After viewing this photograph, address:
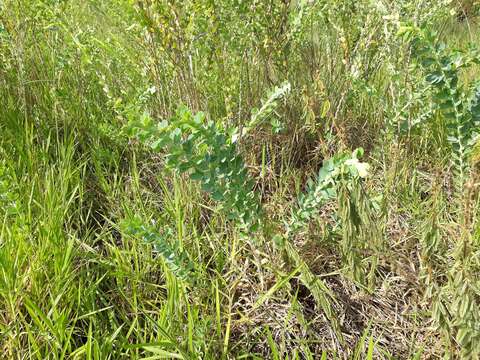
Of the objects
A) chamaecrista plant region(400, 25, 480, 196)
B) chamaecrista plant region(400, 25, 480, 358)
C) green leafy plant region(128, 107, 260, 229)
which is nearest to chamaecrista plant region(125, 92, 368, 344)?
green leafy plant region(128, 107, 260, 229)

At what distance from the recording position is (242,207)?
4.00ft

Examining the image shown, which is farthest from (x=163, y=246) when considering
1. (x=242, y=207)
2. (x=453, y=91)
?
(x=453, y=91)

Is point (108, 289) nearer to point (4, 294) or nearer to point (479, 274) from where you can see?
point (4, 294)

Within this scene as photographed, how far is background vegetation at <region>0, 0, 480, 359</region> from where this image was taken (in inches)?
45.1

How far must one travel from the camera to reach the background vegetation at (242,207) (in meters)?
1.15

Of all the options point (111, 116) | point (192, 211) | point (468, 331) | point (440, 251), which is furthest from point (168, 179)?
point (468, 331)

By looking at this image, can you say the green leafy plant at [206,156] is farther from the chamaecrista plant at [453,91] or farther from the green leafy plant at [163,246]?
the chamaecrista plant at [453,91]

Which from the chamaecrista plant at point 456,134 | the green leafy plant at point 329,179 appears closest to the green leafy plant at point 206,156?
the green leafy plant at point 329,179

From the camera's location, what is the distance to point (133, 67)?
2.01m

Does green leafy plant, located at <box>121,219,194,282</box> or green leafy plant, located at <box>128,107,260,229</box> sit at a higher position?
green leafy plant, located at <box>128,107,260,229</box>

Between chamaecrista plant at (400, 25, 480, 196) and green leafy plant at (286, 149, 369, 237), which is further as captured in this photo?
chamaecrista plant at (400, 25, 480, 196)

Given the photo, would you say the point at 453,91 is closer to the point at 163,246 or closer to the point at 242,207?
the point at 242,207

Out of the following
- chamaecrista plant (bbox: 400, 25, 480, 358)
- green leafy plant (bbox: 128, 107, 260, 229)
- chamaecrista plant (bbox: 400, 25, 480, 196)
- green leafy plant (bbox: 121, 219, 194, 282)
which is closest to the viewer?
chamaecrista plant (bbox: 400, 25, 480, 358)

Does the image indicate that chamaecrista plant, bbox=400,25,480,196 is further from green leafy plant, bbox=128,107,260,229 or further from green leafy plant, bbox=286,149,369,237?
green leafy plant, bbox=128,107,260,229
